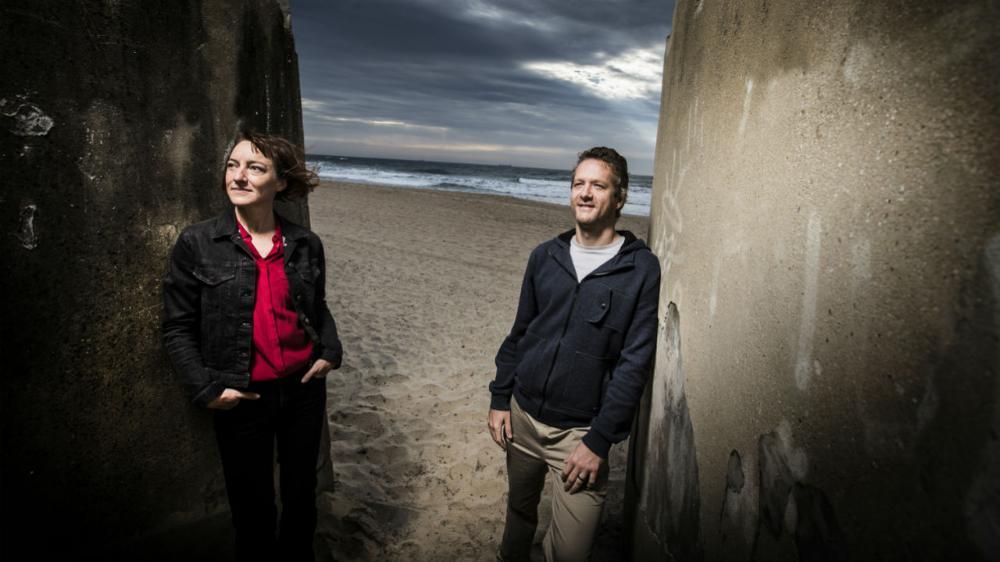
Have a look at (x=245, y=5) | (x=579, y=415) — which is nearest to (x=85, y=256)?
(x=245, y=5)

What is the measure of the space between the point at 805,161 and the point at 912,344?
458 millimetres

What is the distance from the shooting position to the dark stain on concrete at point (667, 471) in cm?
178

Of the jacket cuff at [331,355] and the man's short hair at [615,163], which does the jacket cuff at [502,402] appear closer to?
the jacket cuff at [331,355]

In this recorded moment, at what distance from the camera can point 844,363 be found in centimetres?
100

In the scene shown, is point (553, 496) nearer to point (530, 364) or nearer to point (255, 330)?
point (530, 364)

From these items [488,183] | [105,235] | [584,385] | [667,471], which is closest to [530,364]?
[584,385]

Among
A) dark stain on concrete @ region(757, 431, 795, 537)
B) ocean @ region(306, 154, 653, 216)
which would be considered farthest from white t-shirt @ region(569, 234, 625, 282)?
ocean @ region(306, 154, 653, 216)

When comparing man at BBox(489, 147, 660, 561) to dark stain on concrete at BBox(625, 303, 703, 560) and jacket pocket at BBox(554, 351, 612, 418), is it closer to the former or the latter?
jacket pocket at BBox(554, 351, 612, 418)

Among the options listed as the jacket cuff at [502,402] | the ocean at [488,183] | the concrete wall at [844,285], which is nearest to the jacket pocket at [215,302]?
the jacket cuff at [502,402]

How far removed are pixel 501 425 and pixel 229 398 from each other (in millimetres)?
997

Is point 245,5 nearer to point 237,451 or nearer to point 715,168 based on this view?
point 237,451

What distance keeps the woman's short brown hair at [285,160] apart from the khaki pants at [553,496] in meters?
1.18

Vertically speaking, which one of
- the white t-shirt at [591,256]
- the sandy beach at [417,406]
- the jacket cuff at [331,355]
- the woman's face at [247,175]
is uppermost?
the woman's face at [247,175]

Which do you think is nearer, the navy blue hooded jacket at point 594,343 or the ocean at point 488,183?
the navy blue hooded jacket at point 594,343
